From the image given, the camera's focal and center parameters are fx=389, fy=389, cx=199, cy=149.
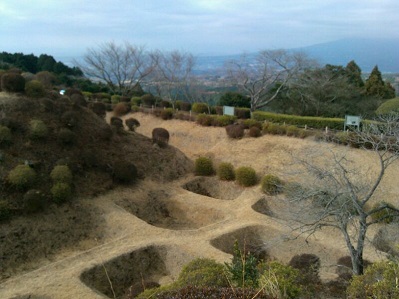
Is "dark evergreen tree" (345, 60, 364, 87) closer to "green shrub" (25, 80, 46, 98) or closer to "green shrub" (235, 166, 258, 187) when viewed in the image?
"green shrub" (235, 166, 258, 187)

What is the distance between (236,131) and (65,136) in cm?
1074

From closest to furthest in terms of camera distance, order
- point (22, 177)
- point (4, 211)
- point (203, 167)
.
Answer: point (4, 211)
point (22, 177)
point (203, 167)

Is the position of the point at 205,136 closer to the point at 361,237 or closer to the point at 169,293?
the point at 361,237

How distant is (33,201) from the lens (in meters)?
13.8

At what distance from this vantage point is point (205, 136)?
2611cm

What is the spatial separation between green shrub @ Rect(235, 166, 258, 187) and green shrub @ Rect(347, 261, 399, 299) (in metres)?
11.5

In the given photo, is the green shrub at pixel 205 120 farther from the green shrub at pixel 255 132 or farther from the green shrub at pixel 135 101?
the green shrub at pixel 135 101

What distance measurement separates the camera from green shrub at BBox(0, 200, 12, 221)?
43.4 feet

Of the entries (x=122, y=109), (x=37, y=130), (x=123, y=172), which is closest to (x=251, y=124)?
(x=123, y=172)

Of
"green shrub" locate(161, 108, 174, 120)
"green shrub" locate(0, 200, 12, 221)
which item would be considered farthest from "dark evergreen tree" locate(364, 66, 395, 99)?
"green shrub" locate(0, 200, 12, 221)

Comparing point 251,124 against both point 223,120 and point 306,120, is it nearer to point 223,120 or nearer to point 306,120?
point 223,120

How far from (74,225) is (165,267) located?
378cm

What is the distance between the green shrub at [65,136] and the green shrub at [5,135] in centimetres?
202

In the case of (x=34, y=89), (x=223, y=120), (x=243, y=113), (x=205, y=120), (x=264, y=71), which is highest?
(x=264, y=71)
